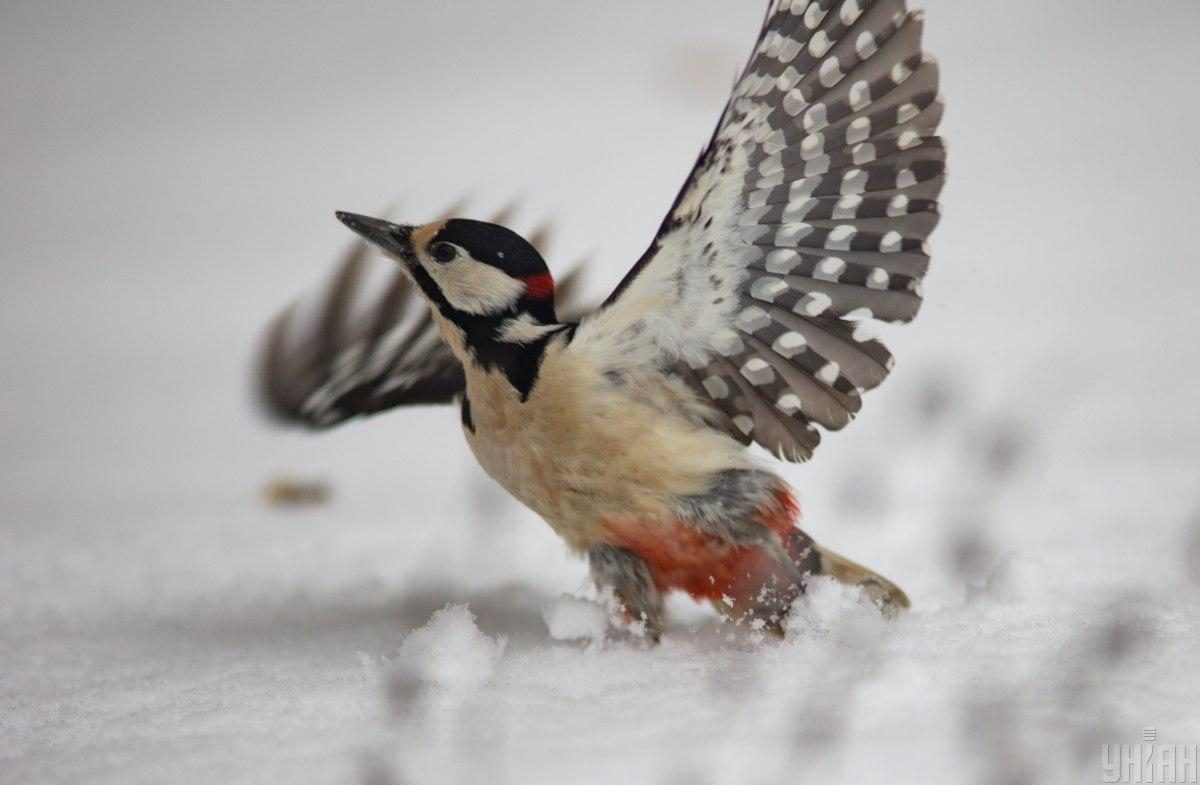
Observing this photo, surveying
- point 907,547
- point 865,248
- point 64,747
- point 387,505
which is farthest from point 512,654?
point 387,505

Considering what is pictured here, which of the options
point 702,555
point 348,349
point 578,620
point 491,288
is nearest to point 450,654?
point 578,620

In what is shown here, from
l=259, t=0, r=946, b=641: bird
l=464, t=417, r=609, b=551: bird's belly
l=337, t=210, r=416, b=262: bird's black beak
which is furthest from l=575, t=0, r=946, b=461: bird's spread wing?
l=337, t=210, r=416, b=262: bird's black beak

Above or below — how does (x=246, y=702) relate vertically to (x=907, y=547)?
below

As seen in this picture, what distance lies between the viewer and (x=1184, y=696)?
990 mm

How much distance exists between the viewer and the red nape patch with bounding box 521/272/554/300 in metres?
1.29

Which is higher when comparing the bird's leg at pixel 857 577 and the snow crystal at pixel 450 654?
the bird's leg at pixel 857 577

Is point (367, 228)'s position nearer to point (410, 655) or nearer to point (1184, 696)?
point (410, 655)

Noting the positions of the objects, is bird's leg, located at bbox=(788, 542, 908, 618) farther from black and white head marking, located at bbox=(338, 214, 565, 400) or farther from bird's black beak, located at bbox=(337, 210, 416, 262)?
bird's black beak, located at bbox=(337, 210, 416, 262)

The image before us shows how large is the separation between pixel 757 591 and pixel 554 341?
12.7 inches

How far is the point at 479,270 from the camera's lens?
1285mm

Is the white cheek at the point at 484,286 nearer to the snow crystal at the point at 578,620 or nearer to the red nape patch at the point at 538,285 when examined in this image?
the red nape patch at the point at 538,285
